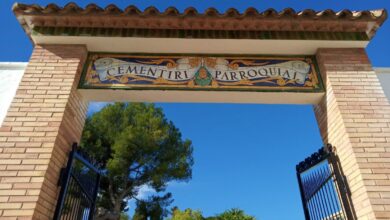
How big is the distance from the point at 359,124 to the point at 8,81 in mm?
4779

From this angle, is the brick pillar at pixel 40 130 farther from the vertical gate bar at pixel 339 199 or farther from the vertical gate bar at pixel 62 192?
the vertical gate bar at pixel 339 199

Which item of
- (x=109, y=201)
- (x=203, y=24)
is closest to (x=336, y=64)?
(x=203, y=24)

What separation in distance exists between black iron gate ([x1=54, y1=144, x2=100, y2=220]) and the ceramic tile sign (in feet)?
3.58

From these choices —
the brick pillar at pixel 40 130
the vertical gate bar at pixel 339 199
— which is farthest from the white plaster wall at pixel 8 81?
the vertical gate bar at pixel 339 199

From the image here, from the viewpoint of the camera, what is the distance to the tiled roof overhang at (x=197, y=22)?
4.30 m

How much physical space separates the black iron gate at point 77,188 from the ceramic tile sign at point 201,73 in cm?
109

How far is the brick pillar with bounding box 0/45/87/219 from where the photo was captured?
3.13 metres

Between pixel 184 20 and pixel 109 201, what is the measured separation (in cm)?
1397

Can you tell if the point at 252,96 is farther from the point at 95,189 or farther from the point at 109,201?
the point at 109,201

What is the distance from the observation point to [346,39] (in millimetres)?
4324

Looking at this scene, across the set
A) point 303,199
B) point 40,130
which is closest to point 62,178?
point 40,130

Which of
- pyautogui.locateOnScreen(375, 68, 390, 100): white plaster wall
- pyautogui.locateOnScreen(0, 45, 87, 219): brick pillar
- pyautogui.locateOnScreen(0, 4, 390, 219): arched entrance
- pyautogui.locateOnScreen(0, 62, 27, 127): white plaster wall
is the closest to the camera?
pyautogui.locateOnScreen(0, 45, 87, 219): brick pillar

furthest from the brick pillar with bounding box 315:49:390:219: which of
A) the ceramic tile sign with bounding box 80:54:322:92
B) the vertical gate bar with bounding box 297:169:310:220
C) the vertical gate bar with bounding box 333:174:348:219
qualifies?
the vertical gate bar with bounding box 297:169:310:220

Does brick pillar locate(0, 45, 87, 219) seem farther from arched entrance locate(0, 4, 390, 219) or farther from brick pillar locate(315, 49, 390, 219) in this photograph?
brick pillar locate(315, 49, 390, 219)
